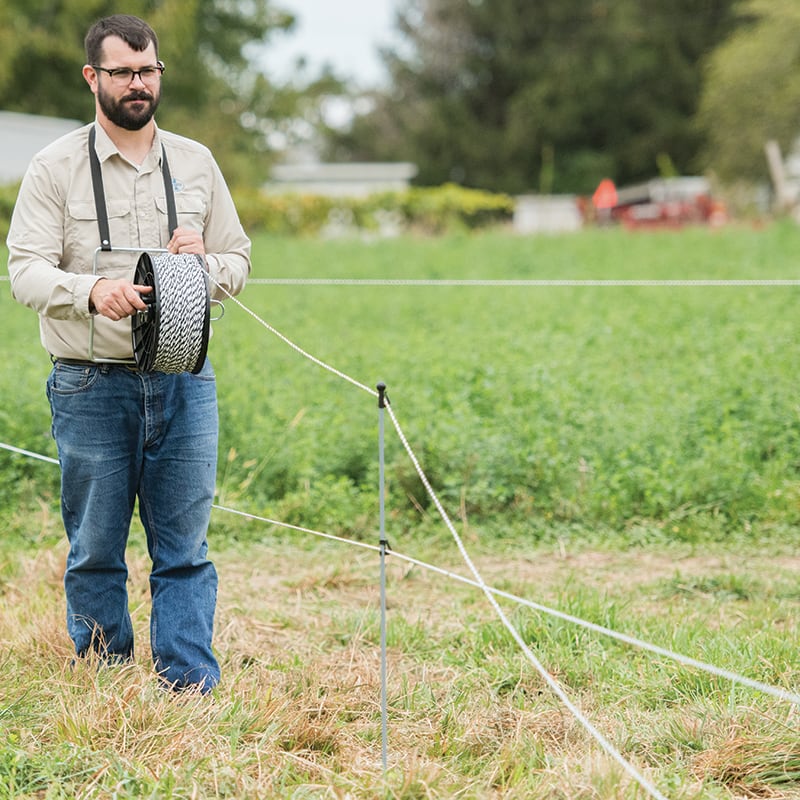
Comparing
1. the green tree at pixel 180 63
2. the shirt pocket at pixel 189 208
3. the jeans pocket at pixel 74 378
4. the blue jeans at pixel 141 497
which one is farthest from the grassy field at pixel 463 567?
the green tree at pixel 180 63

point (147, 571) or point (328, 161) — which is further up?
point (328, 161)

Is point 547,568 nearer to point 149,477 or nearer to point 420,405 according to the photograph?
point 420,405

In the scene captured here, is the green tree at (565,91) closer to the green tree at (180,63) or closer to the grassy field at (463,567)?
the green tree at (180,63)

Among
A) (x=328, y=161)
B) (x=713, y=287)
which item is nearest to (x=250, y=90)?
(x=328, y=161)

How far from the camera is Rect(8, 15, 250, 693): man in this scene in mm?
3268

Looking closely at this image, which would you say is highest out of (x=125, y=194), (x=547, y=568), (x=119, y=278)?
(x=125, y=194)

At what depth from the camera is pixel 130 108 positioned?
3.28 m

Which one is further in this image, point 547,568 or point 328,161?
point 328,161

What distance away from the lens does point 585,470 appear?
228 inches

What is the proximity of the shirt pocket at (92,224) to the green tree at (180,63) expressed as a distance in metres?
23.8

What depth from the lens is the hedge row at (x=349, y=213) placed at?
21.9 meters

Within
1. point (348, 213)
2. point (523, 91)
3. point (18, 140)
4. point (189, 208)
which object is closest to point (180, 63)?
point (18, 140)

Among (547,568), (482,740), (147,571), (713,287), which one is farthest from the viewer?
(713,287)

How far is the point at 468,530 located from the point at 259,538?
1.03 m
